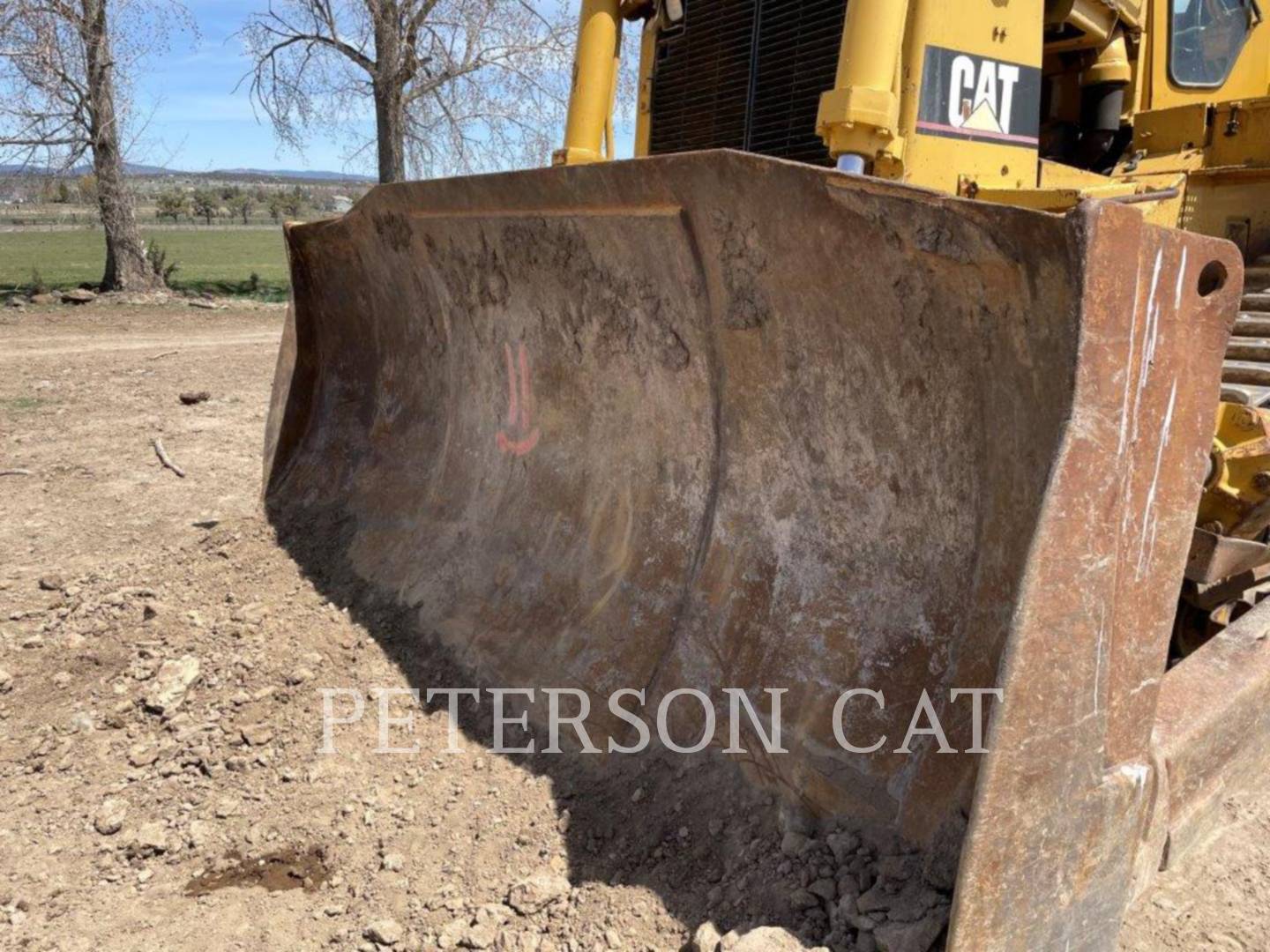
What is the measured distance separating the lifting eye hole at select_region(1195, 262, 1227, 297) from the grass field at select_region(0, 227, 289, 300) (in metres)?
13.8

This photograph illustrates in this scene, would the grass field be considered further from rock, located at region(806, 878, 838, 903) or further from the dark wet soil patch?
rock, located at region(806, 878, 838, 903)

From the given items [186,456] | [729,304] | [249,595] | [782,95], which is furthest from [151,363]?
[729,304]

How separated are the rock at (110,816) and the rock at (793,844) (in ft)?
5.12

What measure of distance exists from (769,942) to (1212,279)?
1.33 metres

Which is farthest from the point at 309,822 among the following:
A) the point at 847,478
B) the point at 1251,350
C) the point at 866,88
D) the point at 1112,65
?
the point at 1112,65

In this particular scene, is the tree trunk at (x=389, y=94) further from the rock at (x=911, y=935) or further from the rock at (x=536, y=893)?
the rock at (x=911, y=935)

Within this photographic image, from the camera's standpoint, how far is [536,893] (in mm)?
2201

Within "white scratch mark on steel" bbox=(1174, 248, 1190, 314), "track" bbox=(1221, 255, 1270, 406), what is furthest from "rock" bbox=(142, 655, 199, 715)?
"track" bbox=(1221, 255, 1270, 406)

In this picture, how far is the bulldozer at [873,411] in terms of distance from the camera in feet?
5.52

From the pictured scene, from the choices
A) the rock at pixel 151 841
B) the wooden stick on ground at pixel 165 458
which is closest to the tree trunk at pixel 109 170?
the wooden stick on ground at pixel 165 458

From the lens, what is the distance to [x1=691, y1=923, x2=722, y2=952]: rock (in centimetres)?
193

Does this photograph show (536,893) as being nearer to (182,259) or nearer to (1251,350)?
(1251,350)

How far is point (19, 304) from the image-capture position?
14.0 m

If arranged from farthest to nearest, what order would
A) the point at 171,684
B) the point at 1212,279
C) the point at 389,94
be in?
1. the point at 389,94
2. the point at 171,684
3. the point at 1212,279
